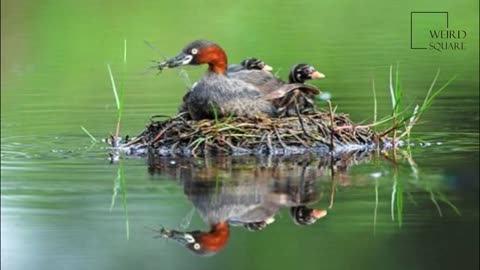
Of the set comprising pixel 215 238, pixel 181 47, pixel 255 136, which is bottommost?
pixel 215 238

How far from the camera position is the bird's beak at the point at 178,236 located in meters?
10.2

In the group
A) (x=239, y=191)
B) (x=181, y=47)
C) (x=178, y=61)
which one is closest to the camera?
(x=239, y=191)

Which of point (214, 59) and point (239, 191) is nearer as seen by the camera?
point (239, 191)

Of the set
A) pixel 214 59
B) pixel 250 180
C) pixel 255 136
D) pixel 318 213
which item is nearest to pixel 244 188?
pixel 250 180

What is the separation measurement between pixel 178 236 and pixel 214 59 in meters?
3.07

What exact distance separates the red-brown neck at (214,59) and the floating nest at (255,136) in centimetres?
52

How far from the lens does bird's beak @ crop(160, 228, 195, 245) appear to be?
10195mm

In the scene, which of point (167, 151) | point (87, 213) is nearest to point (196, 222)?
point (87, 213)

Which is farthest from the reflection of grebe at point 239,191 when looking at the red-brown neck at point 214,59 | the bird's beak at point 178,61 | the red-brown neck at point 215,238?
the red-brown neck at point 214,59

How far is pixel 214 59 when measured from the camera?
13.1 metres

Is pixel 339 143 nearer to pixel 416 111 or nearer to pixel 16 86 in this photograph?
pixel 416 111

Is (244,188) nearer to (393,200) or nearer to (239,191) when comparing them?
(239,191)

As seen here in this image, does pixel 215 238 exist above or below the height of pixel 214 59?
below

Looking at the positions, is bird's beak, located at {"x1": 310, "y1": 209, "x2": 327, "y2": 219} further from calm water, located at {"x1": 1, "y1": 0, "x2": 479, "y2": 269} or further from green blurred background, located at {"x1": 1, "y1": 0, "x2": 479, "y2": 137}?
green blurred background, located at {"x1": 1, "y1": 0, "x2": 479, "y2": 137}
